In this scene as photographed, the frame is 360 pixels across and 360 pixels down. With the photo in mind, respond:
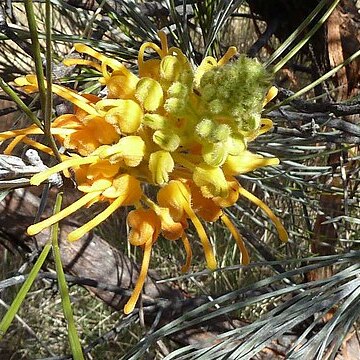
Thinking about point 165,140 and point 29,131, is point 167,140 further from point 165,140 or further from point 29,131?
point 29,131

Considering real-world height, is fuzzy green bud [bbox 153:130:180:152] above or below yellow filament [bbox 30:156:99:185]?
above

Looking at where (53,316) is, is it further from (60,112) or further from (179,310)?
(60,112)

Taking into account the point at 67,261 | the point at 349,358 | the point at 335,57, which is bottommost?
the point at 349,358

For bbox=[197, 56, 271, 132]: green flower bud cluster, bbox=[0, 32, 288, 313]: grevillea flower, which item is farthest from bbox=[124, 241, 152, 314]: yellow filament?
bbox=[197, 56, 271, 132]: green flower bud cluster

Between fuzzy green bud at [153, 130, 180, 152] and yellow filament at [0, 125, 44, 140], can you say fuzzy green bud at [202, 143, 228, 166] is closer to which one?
fuzzy green bud at [153, 130, 180, 152]

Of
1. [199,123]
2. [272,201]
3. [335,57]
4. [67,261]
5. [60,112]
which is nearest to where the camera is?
[199,123]

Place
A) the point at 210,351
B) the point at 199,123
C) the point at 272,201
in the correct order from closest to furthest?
the point at 199,123, the point at 210,351, the point at 272,201

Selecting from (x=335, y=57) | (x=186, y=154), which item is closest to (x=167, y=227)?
(x=186, y=154)

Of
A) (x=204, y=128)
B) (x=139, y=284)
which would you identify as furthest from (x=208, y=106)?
(x=139, y=284)
